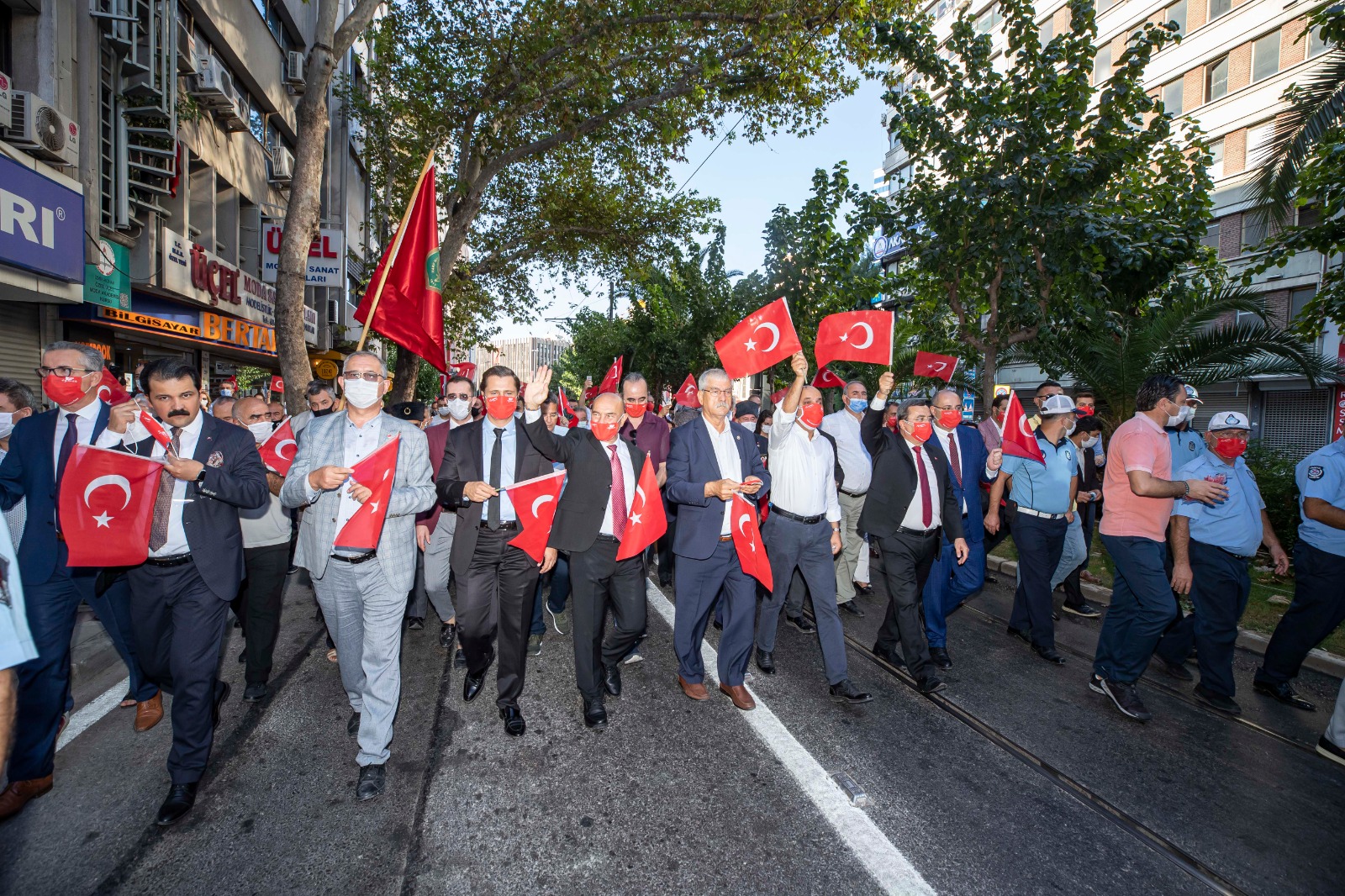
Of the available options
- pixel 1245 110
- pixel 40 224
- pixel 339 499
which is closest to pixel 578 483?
pixel 339 499

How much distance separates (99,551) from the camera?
3.14 metres

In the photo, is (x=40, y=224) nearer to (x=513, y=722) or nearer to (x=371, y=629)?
(x=371, y=629)

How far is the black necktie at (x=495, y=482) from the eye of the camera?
4.13 m

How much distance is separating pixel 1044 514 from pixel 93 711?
6789 millimetres

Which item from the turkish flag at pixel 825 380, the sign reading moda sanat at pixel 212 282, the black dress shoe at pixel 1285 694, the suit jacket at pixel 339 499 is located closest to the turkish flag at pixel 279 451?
the suit jacket at pixel 339 499

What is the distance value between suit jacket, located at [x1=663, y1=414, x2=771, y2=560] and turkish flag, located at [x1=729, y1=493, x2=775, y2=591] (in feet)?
0.35

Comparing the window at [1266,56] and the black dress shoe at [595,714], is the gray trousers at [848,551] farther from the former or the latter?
the window at [1266,56]

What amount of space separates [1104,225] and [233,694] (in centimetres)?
1074

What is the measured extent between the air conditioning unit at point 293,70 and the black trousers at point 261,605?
729 inches

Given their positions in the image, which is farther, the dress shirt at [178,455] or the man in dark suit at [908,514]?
the man in dark suit at [908,514]

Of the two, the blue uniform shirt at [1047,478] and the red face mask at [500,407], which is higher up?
the red face mask at [500,407]

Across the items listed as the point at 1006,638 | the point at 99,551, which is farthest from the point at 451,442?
the point at 1006,638

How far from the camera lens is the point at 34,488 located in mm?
3389

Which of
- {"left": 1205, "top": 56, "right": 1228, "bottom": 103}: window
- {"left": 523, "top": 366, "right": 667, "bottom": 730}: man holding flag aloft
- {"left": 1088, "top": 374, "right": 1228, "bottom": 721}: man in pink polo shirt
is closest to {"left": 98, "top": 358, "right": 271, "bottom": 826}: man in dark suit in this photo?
{"left": 523, "top": 366, "right": 667, "bottom": 730}: man holding flag aloft
